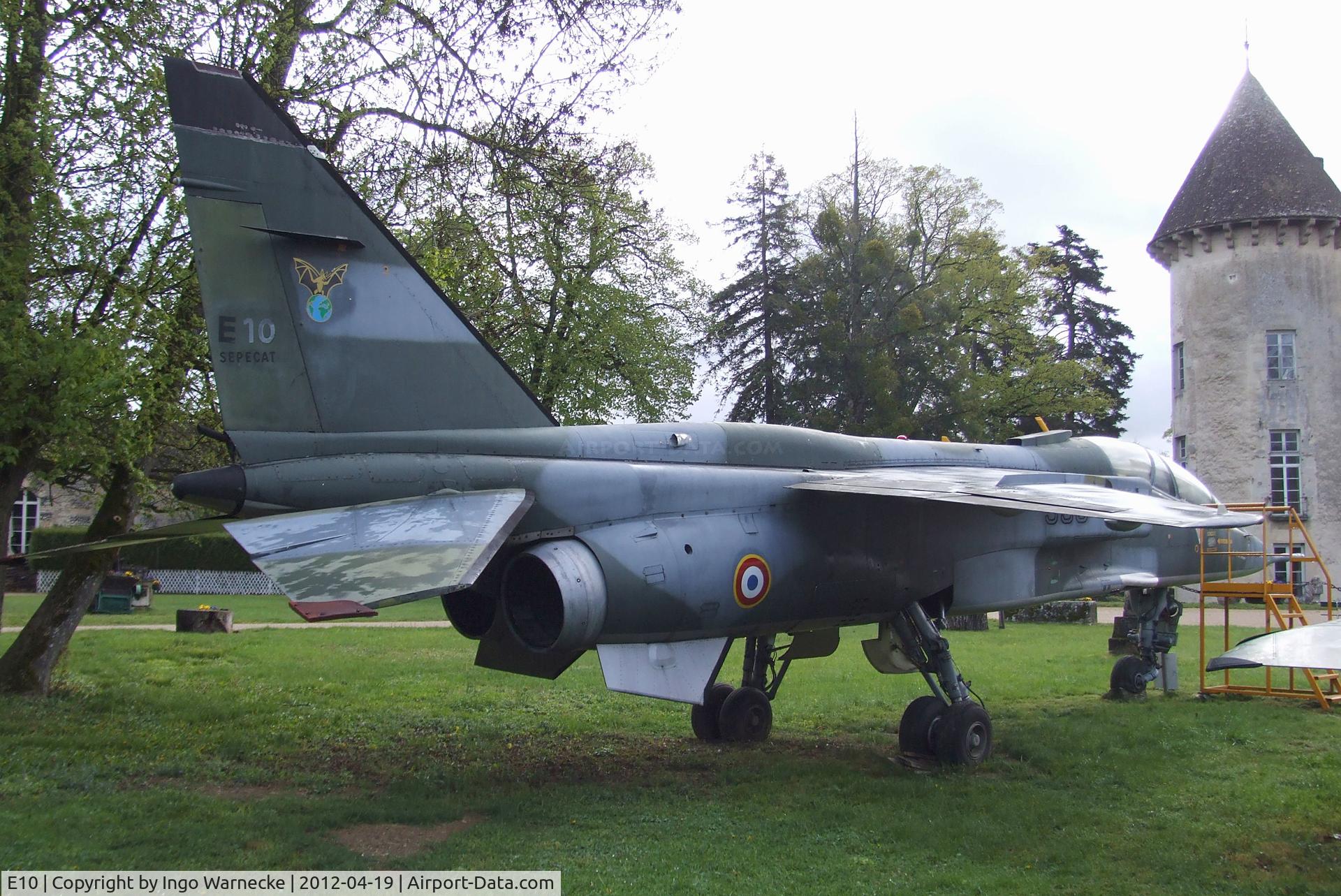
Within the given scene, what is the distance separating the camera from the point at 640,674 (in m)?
8.04

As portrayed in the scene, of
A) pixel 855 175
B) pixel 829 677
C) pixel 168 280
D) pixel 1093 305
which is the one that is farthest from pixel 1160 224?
pixel 168 280

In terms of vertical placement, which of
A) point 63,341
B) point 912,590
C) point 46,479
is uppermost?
point 63,341

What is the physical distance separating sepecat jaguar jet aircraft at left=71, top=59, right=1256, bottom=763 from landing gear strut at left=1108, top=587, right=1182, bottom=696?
413cm

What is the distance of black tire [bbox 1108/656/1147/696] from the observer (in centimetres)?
1328

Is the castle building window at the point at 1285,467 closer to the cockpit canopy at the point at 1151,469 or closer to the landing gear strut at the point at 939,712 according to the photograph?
the cockpit canopy at the point at 1151,469

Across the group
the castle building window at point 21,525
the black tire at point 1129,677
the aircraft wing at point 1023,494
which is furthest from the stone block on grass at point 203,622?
the castle building window at point 21,525

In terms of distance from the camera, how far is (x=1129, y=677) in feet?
43.7

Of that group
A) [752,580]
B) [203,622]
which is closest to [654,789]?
[752,580]

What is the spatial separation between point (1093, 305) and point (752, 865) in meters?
54.1

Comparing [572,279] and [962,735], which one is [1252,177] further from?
[962,735]

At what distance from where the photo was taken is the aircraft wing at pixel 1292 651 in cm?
584

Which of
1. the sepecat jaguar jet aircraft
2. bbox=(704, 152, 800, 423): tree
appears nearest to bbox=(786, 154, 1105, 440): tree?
bbox=(704, 152, 800, 423): tree

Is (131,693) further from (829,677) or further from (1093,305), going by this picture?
(1093,305)

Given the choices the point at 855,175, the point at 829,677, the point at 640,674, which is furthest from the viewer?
the point at 855,175
